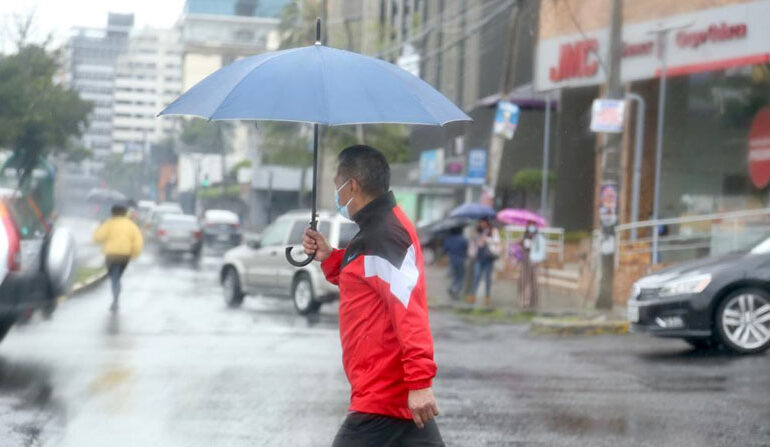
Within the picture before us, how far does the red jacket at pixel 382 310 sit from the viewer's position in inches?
160

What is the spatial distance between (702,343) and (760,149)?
12.0 metres

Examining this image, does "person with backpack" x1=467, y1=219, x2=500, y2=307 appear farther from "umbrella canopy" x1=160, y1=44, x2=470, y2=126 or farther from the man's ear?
the man's ear

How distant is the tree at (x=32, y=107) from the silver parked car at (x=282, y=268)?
12756 mm

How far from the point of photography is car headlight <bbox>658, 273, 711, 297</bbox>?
12.3m

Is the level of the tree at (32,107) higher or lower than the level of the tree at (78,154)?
higher

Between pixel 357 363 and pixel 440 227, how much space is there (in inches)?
1244

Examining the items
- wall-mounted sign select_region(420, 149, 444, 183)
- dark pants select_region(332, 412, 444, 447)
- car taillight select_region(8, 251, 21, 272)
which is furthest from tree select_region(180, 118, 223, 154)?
dark pants select_region(332, 412, 444, 447)

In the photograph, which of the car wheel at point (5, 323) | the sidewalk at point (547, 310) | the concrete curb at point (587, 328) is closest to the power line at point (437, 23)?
the sidewalk at point (547, 310)

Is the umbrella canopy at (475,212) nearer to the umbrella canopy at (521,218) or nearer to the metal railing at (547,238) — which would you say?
the umbrella canopy at (521,218)

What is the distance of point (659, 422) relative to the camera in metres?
8.47

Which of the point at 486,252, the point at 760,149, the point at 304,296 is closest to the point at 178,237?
the point at 486,252

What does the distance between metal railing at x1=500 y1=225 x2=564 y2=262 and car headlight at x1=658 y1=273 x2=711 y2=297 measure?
1574cm

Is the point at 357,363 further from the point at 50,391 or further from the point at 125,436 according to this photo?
the point at 50,391

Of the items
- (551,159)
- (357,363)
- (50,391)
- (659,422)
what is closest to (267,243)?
(50,391)
